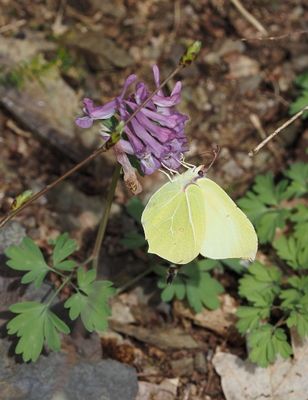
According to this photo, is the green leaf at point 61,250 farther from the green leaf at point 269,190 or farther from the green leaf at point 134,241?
the green leaf at point 269,190

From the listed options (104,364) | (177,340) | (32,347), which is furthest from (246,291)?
(32,347)

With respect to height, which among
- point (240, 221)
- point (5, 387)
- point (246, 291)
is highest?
point (240, 221)

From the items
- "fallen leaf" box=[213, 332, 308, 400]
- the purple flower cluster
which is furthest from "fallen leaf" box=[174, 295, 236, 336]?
the purple flower cluster

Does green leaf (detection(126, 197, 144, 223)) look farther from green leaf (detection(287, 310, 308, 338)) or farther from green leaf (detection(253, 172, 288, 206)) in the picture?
green leaf (detection(287, 310, 308, 338))

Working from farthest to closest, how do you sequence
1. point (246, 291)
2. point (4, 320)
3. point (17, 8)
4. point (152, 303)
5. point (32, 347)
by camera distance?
point (17, 8), point (152, 303), point (246, 291), point (4, 320), point (32, 347)

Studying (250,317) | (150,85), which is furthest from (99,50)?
(250,317)

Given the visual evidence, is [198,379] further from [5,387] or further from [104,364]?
[5,387]

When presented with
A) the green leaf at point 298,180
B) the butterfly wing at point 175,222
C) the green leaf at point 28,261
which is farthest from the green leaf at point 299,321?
the green leaf at point 28,261
